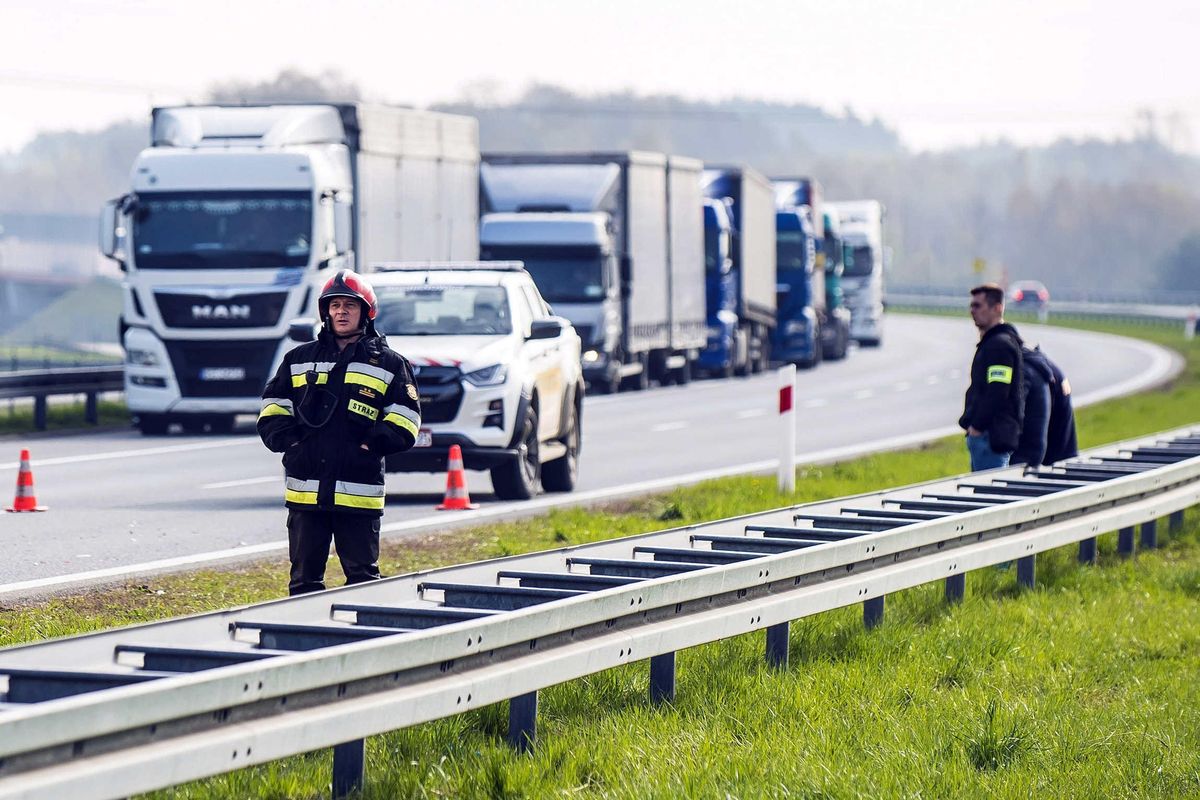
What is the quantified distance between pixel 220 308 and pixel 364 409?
15.6m

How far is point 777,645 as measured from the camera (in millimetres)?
7980

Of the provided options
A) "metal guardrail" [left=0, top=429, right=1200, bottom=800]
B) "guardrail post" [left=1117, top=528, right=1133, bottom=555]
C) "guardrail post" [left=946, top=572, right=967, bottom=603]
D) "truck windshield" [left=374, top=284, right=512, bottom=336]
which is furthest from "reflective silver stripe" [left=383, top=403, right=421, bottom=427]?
"truck windshield" [left=374, top=284, right=512, bottom=336]

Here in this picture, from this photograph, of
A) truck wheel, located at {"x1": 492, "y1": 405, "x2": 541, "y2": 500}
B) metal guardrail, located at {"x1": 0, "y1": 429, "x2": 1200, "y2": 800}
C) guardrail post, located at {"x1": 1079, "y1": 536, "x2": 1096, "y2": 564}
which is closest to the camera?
metal guardrail, located at {"x1": 0, "y1": 429, "x2": 1200, "y2": 800}

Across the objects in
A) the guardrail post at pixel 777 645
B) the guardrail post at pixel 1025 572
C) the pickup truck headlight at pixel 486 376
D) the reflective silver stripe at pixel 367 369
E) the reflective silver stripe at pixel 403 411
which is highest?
the reflective silver stripe at pixel 367 369

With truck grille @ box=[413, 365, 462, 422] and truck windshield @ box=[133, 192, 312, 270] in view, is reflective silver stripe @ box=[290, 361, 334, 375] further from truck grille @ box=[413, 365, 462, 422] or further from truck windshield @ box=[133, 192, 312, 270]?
truck windshield @ box=[133, 192, 312, 270]

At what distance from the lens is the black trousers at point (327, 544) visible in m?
7.95

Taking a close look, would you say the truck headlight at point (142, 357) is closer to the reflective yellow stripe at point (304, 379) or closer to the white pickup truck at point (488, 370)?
the white pickup truck at point (488, 370)

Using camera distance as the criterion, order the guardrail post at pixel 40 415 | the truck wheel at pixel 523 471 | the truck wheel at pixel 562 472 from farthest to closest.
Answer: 1. the guardrail post at pixel 40 415
2. the truck wheel at pixel 562 472
3. the truck wheel at pixel 523 471

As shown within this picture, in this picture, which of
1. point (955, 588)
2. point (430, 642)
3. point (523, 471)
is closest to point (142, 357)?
point (523, 471)

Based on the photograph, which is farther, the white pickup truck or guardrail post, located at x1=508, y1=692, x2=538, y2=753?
the white pickup truck

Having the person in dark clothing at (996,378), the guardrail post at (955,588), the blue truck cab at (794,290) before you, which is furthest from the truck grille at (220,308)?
the blue truck cab at (794,290)

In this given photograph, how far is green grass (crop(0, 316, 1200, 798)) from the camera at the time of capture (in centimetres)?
606

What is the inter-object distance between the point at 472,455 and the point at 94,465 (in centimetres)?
563

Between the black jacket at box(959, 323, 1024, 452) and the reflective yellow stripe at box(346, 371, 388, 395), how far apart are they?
4.94 m
